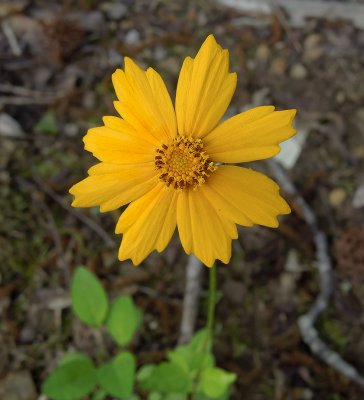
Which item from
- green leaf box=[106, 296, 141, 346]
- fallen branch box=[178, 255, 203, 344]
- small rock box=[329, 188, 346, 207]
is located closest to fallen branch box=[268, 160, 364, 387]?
small rock box=[329, 188, 346, 207]

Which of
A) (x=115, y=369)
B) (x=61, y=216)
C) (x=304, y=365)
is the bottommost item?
(x=115, y=369)

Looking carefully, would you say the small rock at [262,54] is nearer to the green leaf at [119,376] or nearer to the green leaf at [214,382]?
the green leaf at [214,382]

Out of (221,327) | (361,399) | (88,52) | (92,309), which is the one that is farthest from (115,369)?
(88,52)

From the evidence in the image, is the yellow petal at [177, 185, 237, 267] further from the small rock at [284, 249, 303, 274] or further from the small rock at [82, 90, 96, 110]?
the small rock at [82, 90, 96, 110]

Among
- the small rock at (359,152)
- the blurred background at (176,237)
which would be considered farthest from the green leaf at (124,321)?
the small rock at (359,152)

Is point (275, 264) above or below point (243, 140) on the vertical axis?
above

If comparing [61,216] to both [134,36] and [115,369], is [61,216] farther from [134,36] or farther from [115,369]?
[134,36]
